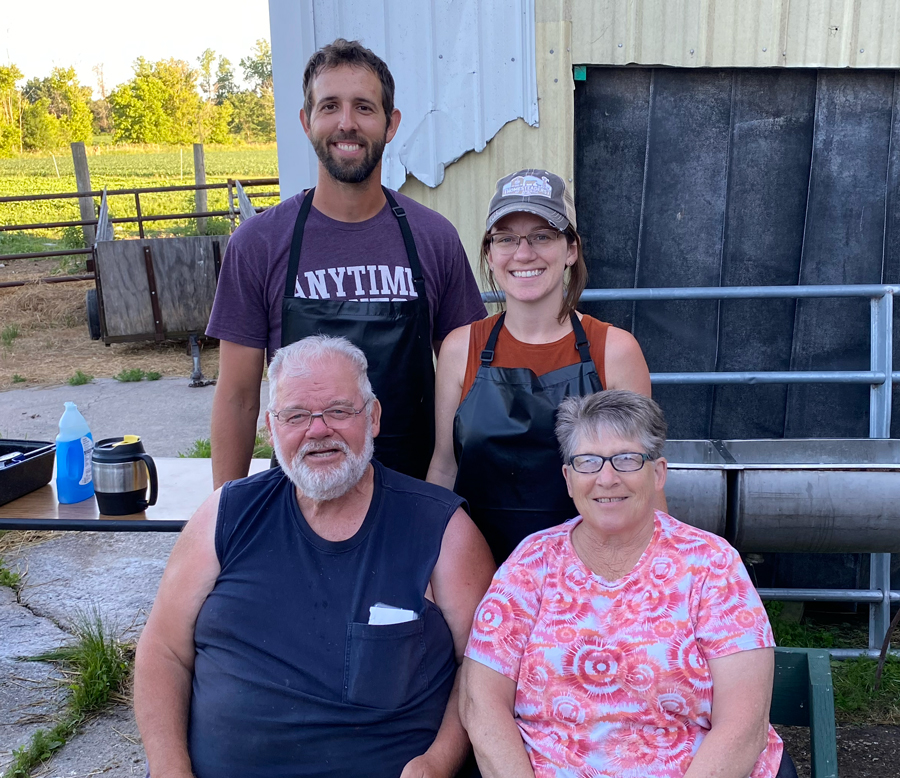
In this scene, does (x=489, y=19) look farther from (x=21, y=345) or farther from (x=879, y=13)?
(x=21, y=345)

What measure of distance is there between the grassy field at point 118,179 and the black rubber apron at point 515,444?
43.0 ft

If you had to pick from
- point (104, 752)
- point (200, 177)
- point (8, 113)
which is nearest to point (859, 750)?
point (104, 752)

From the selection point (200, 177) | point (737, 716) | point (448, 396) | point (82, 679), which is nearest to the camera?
point (737, 716)

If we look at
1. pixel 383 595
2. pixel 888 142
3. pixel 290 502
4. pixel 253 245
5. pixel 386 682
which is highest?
pixel 888 142

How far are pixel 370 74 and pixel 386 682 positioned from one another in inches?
62.1

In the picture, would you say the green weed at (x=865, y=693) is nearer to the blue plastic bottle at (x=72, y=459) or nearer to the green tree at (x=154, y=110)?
the blue plastic bottle at (x=72, y=459)

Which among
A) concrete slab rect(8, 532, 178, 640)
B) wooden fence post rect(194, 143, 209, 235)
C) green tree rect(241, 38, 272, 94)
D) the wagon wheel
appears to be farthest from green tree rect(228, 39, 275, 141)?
concrete slab rect(8, 532, 178, 640)

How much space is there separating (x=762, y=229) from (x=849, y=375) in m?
0.76

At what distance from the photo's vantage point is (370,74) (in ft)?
7.82

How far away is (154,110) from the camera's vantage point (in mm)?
35594

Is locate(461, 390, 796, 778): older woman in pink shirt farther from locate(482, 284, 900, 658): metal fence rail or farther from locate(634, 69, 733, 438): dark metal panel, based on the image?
locate(634, 69, 733, 438): dark metal panel

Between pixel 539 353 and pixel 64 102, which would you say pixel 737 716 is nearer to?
pixel 539 353

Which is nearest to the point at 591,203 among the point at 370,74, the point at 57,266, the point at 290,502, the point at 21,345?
the point at 370,74

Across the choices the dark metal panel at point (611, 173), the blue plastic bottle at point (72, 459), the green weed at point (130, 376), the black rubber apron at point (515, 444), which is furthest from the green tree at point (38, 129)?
the black rubber apron at point (515, 444)
